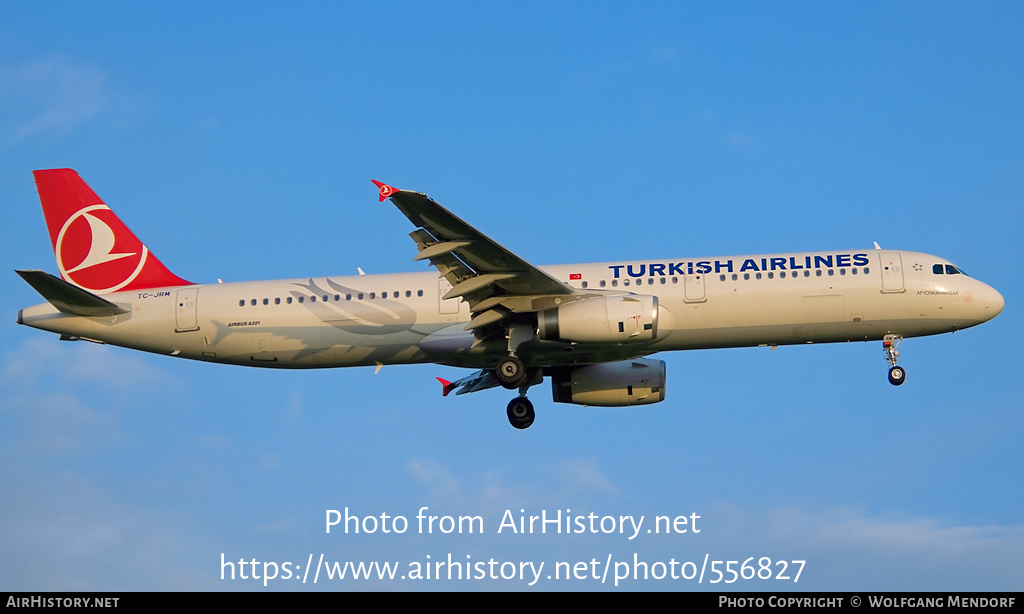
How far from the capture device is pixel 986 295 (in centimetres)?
3769

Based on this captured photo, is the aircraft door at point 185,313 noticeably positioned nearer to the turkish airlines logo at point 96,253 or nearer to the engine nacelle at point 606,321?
the turkish airlines logo at point 96,253

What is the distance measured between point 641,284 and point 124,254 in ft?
60.1

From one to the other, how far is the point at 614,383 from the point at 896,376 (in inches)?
373

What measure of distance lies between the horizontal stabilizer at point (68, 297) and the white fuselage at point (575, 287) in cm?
32

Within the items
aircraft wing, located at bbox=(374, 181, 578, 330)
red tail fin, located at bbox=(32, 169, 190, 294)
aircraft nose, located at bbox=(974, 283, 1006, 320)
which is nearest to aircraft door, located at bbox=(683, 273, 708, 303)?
aircraft wing, located at bbox=(374, 181, 578, 330)

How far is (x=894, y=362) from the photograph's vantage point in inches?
1495

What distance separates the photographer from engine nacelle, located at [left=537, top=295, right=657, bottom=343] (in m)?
35.0

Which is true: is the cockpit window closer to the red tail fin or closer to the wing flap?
the wing flap

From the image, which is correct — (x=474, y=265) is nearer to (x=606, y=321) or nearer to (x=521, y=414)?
(x=606, y=321)
